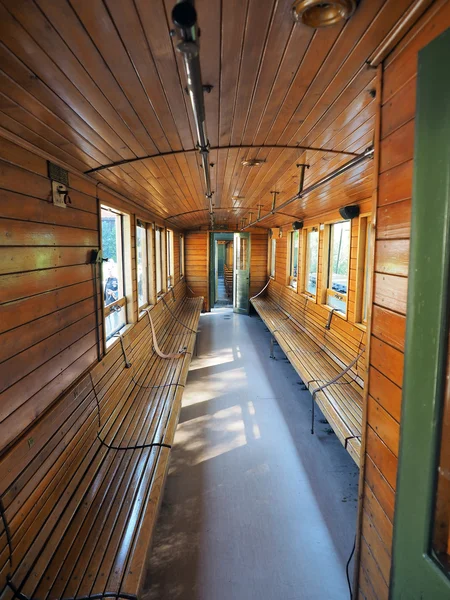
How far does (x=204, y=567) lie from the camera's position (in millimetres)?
2123

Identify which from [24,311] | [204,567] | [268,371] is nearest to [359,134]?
[24,311]

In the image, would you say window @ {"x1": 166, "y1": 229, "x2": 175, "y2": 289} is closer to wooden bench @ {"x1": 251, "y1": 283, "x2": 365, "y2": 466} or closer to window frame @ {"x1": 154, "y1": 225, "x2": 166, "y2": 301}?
window frame @ {"x1": 154, "y1": 225, "x2": 166, "y2": 301}

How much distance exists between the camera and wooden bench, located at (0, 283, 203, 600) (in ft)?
4.94

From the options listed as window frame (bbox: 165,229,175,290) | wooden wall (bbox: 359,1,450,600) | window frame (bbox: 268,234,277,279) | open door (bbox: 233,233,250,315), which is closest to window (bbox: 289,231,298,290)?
window frame (bbox: 268,234,277,279)

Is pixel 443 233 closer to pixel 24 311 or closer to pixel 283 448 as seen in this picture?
pixel 24 311

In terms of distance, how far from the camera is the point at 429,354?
2.66ft

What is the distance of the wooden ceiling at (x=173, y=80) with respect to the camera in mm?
995

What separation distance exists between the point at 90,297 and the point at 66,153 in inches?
43.0

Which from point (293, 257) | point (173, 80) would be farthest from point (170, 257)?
point (173, 80)

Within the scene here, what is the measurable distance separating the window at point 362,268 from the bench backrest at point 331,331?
214 millimetres

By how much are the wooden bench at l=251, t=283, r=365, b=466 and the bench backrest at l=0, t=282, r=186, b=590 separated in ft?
6.29

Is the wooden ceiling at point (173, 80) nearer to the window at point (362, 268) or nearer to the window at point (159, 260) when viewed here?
the window at point (362, 268)

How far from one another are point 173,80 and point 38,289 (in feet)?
4.16

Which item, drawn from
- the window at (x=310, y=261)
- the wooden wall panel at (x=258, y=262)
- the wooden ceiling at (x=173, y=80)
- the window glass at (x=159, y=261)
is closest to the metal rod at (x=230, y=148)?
the wooden ceiling at (x=173, y=80)
